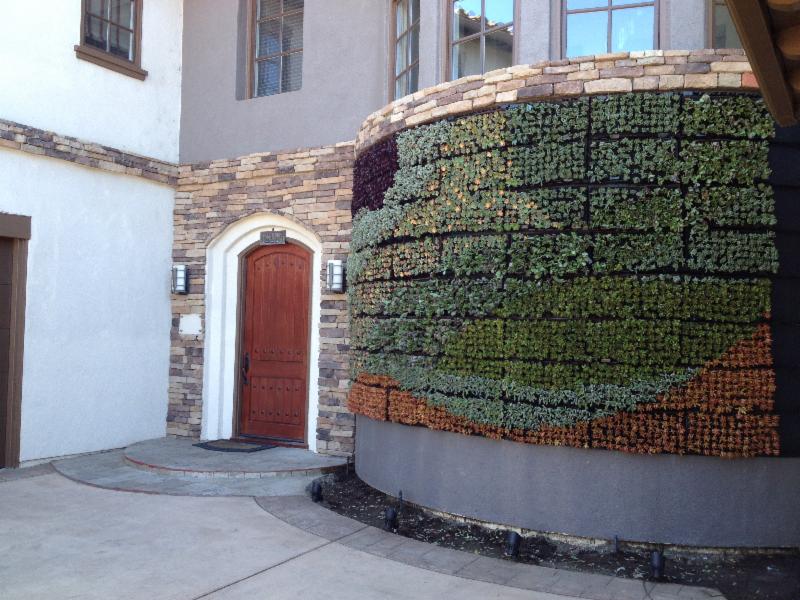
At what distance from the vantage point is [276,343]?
919cm

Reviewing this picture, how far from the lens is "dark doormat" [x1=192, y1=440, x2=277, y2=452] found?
8.66m

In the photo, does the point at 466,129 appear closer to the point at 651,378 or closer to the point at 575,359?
the point at 575,359

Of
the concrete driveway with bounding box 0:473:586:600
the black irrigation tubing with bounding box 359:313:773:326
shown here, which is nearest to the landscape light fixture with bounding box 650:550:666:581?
the concrete driveway with bounding box 0:473:586:600

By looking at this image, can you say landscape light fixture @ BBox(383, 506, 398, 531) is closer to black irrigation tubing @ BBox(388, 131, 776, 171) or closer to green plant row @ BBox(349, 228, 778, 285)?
green plant row @ BBox(349, 228, 778, 285)

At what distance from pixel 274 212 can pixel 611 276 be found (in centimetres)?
464

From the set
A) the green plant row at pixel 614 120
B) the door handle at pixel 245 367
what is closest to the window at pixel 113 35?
the door handle at pixel 245 367

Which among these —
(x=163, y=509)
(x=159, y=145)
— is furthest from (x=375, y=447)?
(x=159, y=145)

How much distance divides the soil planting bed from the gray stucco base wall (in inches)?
3.8

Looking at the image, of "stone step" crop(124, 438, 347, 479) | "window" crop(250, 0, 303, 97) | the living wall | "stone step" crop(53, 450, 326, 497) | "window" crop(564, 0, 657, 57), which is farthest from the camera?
"window" crop(250, 0, 303, 97)

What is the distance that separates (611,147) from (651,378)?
1.76 meters

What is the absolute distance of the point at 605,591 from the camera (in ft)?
15.6

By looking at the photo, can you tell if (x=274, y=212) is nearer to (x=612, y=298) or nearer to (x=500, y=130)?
(x=500, y=130)

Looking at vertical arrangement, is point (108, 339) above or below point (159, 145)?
below

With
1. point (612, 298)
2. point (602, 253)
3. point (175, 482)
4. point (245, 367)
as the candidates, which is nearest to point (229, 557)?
point (175, 482)
